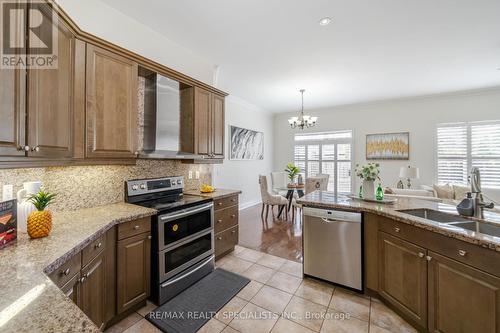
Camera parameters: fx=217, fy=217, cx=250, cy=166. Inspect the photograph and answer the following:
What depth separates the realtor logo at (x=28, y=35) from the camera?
1.18 m

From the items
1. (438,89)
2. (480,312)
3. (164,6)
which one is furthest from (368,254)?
(438,89)

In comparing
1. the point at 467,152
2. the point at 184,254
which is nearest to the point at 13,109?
the point at 184,254

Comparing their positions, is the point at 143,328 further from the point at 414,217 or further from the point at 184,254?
the point at 414,217

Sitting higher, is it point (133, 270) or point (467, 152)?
point (467, 152)

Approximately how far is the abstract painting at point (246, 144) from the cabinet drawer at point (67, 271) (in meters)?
4.24

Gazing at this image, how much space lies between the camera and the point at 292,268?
2812mm

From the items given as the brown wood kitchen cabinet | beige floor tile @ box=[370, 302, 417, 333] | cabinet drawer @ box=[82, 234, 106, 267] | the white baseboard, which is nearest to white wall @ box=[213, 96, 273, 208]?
the white baseboard

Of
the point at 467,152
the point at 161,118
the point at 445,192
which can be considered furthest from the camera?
the point at 467,152

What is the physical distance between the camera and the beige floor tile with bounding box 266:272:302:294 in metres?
2.39

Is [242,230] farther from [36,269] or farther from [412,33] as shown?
[412,33]

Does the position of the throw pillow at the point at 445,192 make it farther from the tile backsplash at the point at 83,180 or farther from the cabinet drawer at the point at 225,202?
the tile backsplash at the point at 83,180

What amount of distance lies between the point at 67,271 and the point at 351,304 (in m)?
2.33

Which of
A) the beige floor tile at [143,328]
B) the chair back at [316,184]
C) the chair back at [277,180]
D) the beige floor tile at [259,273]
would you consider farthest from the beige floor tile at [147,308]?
the chair back at [277,180]

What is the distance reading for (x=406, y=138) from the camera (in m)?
5.54
